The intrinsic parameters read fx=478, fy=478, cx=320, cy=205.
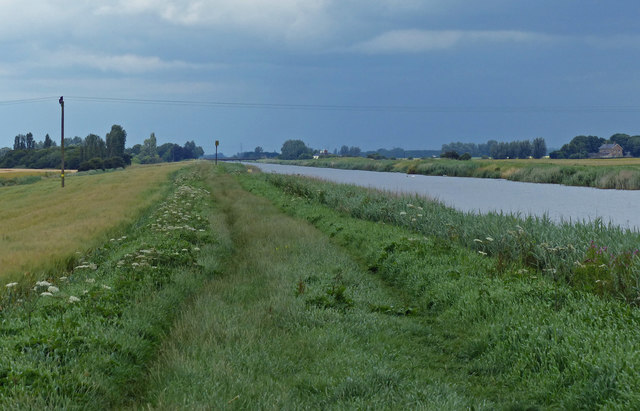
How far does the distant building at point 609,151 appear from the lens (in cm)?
13104

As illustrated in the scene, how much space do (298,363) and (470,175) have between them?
76069mm

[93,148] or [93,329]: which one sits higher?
[93,148]

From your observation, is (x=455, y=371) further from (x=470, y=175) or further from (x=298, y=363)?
(x=470, y=175)

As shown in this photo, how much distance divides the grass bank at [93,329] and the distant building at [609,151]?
145081 mm

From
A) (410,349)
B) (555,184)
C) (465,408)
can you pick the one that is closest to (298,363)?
(410,349)

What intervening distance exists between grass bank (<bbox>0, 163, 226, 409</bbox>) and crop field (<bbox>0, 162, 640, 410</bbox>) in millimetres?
28

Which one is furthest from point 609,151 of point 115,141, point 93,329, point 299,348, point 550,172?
point 93,329

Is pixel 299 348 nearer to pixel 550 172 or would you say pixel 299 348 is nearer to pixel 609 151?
pixel 550 172

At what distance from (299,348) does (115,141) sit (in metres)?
147

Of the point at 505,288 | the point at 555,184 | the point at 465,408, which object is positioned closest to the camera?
the point at 465,408

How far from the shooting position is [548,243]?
10.7 metres

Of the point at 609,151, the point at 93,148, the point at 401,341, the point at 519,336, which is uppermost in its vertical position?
the point at 609,151

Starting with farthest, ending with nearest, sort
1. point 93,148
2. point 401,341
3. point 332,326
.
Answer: point 93,148 → point 332,326 → point 401,341

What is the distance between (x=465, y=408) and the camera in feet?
16.9
